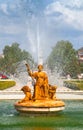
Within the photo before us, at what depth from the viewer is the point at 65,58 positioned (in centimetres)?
5684

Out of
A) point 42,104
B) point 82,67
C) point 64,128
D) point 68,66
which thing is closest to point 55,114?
point 42,104

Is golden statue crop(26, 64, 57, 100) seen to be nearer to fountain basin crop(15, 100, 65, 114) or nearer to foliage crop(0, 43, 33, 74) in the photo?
fountain basin crop(15, 100, 65, 114)

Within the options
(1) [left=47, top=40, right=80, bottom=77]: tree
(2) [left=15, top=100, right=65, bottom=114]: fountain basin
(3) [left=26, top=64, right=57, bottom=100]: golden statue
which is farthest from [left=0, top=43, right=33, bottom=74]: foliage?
(2) [left=15, top=100, right=65, bottom=114]: fountain basin

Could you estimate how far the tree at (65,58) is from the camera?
4853 cm

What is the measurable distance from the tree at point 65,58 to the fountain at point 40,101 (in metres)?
29.9

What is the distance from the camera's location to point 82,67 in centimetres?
6531

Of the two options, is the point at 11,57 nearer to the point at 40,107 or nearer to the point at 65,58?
the point at 65,58

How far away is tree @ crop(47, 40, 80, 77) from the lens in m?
48.5

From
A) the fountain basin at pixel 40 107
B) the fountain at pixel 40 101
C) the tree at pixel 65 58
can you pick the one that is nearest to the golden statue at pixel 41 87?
the fountain at pixel 40 101

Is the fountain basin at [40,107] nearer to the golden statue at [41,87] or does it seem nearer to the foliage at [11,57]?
the golden statue at [41,87]

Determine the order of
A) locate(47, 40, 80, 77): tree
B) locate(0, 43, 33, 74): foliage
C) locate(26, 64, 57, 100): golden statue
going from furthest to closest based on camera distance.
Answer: locate(0, 43, 33, 74): foliage, locate(47, 40, 80, 77): tree, locate(26, 64, 57, 100): golden statue

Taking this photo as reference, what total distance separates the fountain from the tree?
29948mm

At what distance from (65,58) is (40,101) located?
139 ft

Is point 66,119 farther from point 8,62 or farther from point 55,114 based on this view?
point 8,62
